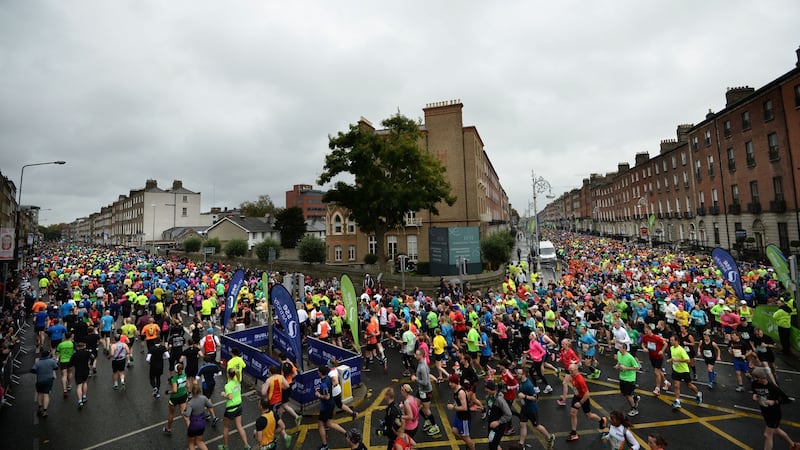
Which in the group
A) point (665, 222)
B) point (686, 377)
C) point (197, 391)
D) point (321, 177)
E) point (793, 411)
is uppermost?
point (321, 177)

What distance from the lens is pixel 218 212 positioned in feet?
318

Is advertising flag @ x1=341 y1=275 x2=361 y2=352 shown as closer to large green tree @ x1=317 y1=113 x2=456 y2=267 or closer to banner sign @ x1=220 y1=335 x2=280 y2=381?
banner sign @ x1=220 y1=335 x2=280 y2=381

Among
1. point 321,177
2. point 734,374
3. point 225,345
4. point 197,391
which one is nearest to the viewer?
point 197,391

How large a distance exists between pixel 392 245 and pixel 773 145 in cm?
3584

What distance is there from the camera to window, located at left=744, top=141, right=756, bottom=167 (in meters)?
33.2

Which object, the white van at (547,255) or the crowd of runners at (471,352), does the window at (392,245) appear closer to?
the white van at (547,255)

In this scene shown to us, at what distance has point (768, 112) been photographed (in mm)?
31031

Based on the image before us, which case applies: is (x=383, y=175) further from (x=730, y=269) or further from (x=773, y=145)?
(x=773, y=145)

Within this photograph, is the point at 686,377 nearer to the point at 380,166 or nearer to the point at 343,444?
the point at 343,444

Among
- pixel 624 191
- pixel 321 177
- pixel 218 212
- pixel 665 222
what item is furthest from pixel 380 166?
Result: pixel 218 212

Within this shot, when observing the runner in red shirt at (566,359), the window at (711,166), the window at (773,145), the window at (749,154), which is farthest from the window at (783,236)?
the runner in red shirt at (566,359)

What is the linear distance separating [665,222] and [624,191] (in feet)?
62.2

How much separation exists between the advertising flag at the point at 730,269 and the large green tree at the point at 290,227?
51.4 metres

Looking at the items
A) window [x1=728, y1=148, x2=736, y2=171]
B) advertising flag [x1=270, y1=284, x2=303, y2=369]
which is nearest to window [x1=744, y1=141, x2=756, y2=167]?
window [x1=728, y1=148, x2=736, y2=171]
